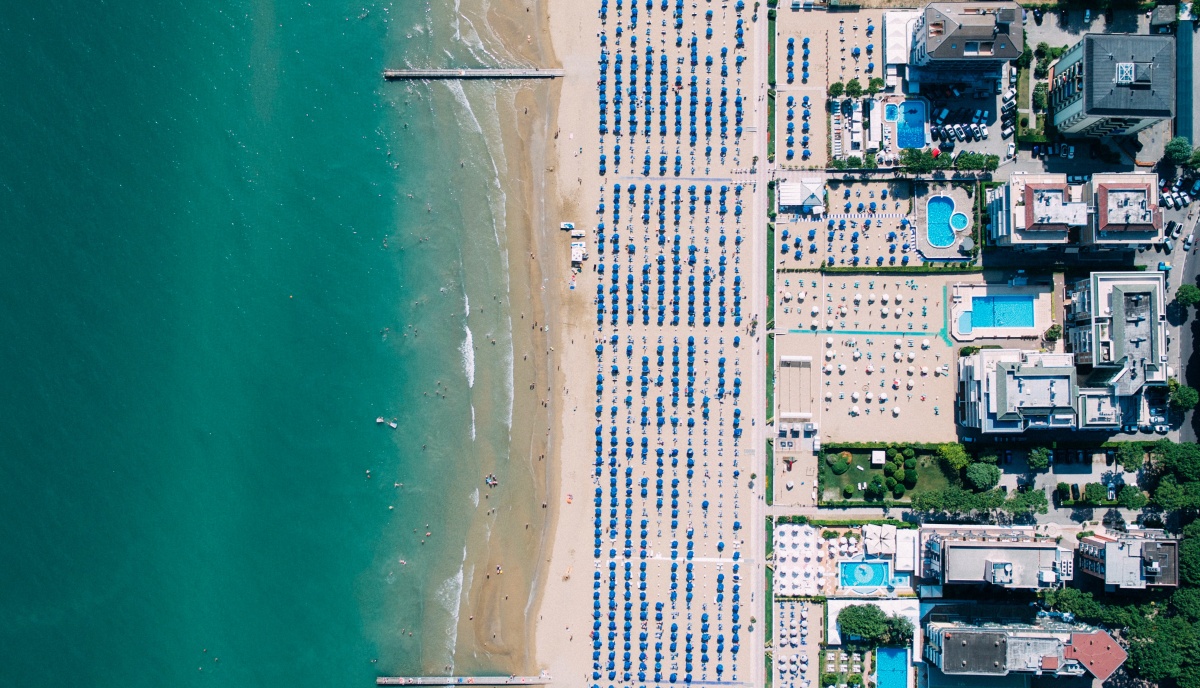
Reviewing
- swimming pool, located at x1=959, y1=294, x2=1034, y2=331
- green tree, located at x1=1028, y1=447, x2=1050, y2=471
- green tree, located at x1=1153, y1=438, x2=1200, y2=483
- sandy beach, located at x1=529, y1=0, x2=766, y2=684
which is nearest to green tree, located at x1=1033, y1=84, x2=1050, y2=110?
swimming pool, located at x1=959, y1=294, x2=1034, y2=331

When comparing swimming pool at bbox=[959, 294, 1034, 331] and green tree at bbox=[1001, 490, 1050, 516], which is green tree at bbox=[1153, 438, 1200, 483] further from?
swimming pool at bbox=[959, 294, 1034, 331]

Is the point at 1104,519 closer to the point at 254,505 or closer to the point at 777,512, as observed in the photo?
the point at 777,512

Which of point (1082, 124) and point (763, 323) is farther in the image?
point (763, 323)

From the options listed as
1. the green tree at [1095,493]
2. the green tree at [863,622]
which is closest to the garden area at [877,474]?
the green tree at [863,622]

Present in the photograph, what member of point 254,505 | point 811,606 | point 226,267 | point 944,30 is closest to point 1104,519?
point 811,606

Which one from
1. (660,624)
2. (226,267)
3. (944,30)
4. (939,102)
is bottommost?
(660,624)

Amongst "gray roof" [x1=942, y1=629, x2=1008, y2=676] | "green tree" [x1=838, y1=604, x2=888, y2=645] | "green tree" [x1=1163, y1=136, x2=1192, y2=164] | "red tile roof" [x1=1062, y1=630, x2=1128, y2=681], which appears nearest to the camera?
"gray roof" [x1=942, y1=629, x2=1008, y2=676]
